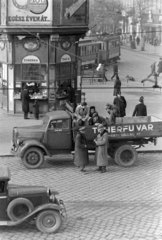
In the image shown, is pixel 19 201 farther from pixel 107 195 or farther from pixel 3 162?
pixel 3 162

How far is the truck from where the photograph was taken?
1595cm

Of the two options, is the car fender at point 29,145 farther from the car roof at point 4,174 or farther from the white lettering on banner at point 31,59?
the white lettering on banner at point 31,59

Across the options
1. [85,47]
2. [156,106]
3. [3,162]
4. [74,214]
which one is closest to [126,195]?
[74,214]

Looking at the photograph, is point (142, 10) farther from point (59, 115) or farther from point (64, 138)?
point (64, 138)

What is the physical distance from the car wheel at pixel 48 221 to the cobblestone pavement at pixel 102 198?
4.5 inches

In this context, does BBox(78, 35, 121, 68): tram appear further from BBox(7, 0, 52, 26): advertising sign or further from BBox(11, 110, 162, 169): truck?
BBox(11, 110, 162, 169): truck

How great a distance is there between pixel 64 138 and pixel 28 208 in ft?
18.0

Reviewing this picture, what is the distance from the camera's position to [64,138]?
53.0ft

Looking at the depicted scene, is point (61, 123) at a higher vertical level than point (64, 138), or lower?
higher

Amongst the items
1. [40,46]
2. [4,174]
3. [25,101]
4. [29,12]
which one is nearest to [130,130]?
[4,174]

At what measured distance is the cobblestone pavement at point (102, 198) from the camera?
1076 cm

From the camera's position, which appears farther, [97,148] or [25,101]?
[25,101]

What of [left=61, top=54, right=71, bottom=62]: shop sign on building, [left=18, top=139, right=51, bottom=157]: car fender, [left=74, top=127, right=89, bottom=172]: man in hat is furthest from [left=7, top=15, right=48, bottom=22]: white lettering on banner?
[left=74, top=127, right=89, bottom=172]: man in hat

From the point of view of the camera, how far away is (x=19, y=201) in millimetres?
10664
